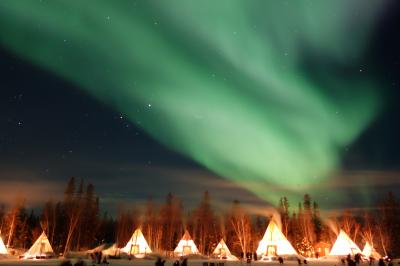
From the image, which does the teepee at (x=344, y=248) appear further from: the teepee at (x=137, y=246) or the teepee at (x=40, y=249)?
the teepee at (x=40, y=249)

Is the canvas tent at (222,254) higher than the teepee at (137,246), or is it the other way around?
the teepee at (137,246)

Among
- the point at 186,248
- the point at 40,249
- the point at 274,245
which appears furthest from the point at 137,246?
the point at 274,245

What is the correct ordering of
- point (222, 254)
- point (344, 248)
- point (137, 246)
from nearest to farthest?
1. point (344, 248)
2. point (137, 246)
3. point (222, 254)

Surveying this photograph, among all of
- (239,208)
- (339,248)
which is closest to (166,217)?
(239,208)

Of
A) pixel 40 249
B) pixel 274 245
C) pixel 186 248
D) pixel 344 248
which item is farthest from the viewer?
pixel 186 248

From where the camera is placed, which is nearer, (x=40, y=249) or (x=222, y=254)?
(x=40, y=249)

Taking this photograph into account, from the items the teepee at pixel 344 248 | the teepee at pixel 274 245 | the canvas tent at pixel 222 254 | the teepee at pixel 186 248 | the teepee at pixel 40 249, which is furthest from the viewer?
the teepee at pixel 186 248

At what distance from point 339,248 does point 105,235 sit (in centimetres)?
9075

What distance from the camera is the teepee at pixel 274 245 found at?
61.0 meters

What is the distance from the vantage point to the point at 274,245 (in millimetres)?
61875

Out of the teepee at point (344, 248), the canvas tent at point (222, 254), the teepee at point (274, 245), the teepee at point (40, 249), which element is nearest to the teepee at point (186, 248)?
the canvas tent at point (222, 254)

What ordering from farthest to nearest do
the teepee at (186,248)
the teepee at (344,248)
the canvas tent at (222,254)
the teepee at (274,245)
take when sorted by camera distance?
the teepee at (186,248), the canvas tent at (222,254), the teepee at (344,248), the teepee at (274,245)

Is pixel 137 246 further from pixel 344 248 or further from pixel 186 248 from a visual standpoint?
pixel 344 248

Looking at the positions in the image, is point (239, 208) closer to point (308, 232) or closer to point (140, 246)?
point (308, 232)
